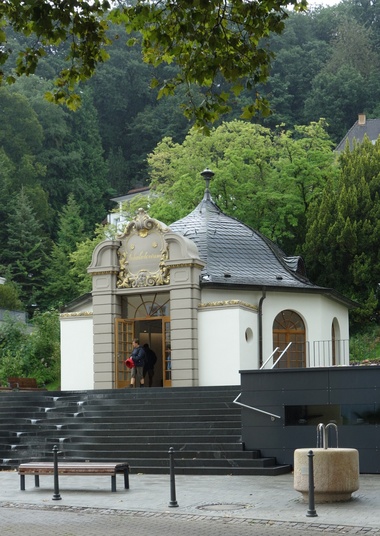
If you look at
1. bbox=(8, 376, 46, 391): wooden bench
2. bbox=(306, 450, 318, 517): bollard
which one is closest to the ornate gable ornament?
bbox=(8, 376, 46, 391): wooden bench

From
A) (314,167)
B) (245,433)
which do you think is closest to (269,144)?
(314,167)

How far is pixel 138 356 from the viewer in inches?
1209

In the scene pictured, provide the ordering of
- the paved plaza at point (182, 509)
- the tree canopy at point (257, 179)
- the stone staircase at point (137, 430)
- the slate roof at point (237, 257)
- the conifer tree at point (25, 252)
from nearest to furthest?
1. the paved plaza at point (182, 509)
2. the stone staircase at point (137, 430)
3. the slate roof at point (237, 257)
4. the tree canopy at point (257, 179)
5. the conifer tree at point (25, 252)

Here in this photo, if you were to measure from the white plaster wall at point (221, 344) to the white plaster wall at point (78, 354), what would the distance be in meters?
4.06

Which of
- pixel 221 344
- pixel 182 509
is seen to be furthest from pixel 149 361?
pixel 182 509

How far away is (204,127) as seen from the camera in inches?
514

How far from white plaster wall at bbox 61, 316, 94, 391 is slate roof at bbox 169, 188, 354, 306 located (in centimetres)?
433

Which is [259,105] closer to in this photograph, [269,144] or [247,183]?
[247,183]

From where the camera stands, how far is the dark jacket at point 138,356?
101ft

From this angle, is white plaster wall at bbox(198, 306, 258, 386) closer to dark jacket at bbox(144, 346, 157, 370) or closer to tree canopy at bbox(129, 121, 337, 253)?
dark jacket at bbox(144, 346, 157, 370)

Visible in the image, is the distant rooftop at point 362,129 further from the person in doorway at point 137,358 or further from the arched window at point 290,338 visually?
the person in doorway at point 137,358

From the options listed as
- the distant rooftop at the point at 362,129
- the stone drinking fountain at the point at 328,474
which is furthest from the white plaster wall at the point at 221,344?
the distant rooftop at the point at 362,129

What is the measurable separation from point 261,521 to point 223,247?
2003 cm

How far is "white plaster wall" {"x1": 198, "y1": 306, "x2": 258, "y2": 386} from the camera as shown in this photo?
30.6 meters
